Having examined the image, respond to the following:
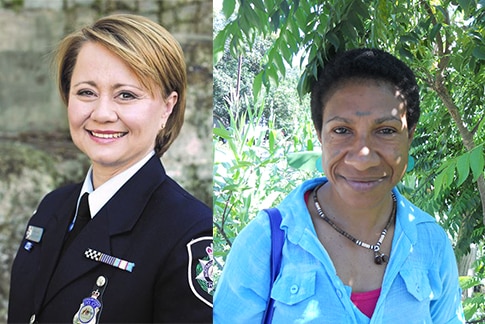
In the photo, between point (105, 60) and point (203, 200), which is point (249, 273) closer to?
point (203, 200)

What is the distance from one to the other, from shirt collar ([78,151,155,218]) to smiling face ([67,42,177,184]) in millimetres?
23

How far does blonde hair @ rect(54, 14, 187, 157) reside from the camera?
1196 mm

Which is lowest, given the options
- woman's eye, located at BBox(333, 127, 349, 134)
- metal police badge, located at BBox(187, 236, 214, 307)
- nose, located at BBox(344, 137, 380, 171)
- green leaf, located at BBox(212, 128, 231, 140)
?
metal police badge, located at BBox(187, 236, 214, 307)

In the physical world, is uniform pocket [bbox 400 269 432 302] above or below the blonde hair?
below

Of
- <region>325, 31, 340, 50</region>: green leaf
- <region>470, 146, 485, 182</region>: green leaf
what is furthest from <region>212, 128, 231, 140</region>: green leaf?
<region>470, 146, 485, 182</region>: green leaf

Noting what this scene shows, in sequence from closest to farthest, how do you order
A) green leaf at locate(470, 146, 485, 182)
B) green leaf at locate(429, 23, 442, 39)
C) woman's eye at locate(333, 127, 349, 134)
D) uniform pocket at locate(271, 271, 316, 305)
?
uniform pocket at locate(271, 271, 316, 305) < woman's eye at locate(333, 127, 349, 134) < green leaf at locate(470, 146, 485, 182) < green leaf at locate(429, 23, 442, 39)

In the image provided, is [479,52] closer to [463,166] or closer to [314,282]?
[463,166]

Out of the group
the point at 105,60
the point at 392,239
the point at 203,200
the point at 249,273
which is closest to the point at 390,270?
the point at 392,239

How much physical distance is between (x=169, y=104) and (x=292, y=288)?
0.49 metres

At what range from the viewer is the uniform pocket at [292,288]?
1.35 m

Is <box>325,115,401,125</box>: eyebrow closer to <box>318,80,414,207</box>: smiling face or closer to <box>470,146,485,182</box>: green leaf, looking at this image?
<box>318,80,414,207</box>: smiling face

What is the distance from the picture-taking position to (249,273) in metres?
1.37

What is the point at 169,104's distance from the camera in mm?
1255

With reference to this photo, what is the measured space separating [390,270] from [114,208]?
658mm
